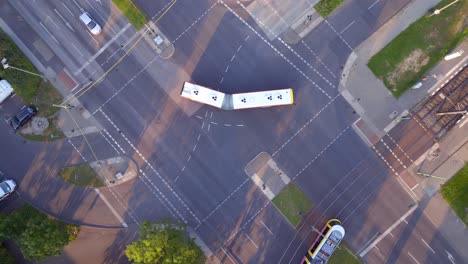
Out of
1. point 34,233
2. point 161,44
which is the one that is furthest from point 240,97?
point 34,233

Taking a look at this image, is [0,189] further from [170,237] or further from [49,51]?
[170,237]

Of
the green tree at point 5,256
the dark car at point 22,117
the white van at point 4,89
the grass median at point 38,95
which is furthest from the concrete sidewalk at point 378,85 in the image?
the green tree at point 5,256

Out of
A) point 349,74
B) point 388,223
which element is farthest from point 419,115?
point 388,223

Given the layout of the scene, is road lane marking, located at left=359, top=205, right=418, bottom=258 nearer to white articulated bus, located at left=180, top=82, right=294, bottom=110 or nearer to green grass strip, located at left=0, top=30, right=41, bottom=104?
white articulated bus, located at left=180, top=82, right=294, bottom=110

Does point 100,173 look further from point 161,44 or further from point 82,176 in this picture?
point 161,44

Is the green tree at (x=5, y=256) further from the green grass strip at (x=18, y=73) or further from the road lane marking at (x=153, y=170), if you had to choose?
the road lane marking at (x=153, y=170)
